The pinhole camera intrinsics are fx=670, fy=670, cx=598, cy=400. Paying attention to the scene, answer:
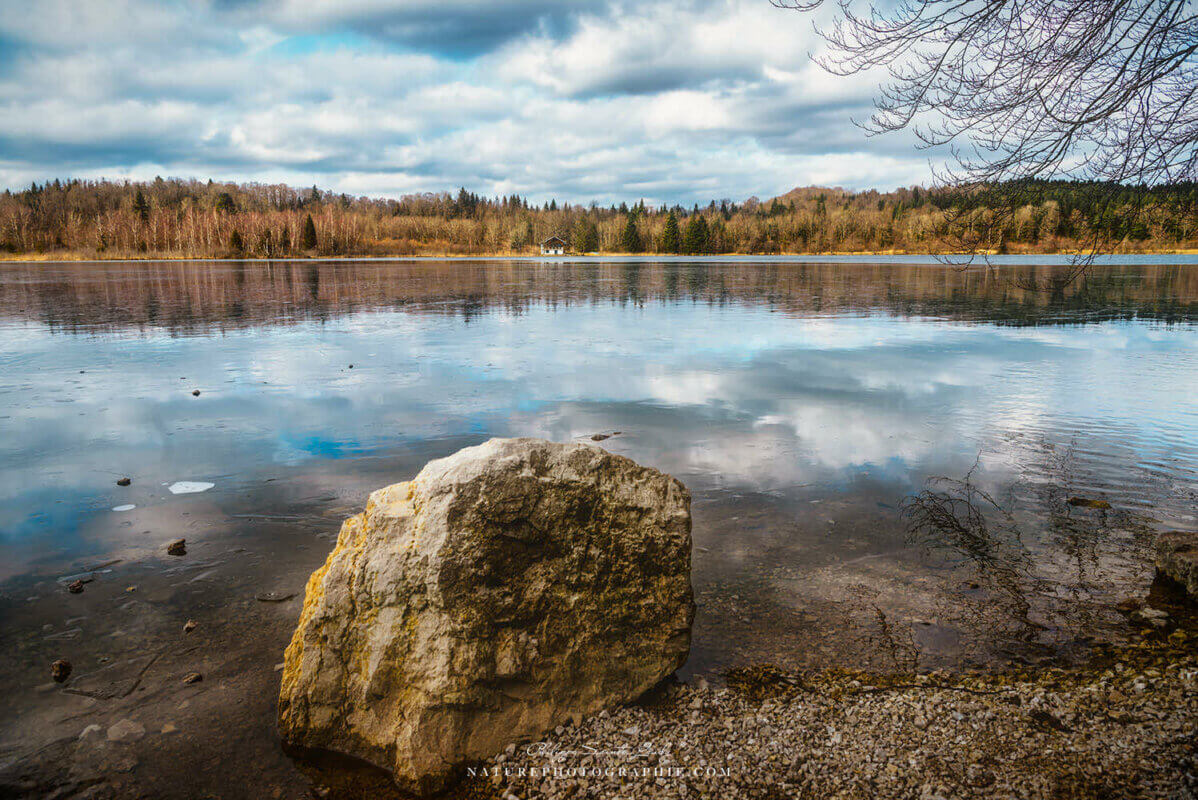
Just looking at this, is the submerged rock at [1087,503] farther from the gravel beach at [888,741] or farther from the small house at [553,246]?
the small house at [553,246]

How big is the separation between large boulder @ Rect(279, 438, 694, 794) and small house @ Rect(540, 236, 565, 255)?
16513 cm

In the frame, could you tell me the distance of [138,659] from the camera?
5.29 metres

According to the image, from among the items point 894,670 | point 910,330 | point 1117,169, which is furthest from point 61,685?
point 910,330

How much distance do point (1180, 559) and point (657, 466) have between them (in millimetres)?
5667

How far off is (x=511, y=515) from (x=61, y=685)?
12.1 ft

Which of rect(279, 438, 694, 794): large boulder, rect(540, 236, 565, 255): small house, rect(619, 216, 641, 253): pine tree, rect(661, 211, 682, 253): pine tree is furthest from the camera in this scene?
rect(619, 216, 641, 253): pine tree

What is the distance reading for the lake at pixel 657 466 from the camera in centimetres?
544

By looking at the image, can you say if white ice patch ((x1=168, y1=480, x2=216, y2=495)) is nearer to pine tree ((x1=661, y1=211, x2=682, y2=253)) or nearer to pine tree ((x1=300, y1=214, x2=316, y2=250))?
pine tree ((x1=300, y1=214, x2=316, y2=250))

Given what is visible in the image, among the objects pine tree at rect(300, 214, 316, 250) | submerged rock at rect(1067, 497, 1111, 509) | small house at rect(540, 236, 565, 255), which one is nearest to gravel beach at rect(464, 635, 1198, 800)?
submerged rock at rect(1067, 497, 1111, 509)

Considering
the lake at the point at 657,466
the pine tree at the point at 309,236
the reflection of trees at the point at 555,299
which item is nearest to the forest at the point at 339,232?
the pine tree at the point at 309,236

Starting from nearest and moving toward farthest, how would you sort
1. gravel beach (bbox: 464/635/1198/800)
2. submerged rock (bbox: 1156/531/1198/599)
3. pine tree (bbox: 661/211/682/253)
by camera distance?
1. gravel beach (bbox: 464/635/1198/800)
2. submerged rock (bbox: 1156/531/1198/599)
3. pine tree (bbox: 661/211/682/253)

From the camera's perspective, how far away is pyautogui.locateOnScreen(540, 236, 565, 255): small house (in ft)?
544

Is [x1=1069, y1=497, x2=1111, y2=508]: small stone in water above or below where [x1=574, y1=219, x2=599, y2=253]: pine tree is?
below

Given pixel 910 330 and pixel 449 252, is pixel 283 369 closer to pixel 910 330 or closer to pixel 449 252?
pixel 910 330
